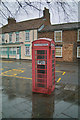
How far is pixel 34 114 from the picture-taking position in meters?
3.70

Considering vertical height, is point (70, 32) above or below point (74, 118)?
above

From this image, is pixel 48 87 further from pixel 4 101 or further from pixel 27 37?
pixel 27 37

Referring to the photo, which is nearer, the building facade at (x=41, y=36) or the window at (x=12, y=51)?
the building facade at (x=41, y=36)

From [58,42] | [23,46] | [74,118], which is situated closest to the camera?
[74,118]

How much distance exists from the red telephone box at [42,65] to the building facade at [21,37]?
59.8 feet

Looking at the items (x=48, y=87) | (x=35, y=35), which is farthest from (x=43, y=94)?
(x=35, y=35)

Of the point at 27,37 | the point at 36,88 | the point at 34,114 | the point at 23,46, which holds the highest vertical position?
the point at 27,37

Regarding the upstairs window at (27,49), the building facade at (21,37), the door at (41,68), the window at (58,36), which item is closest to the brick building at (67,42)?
the window at (58,36)

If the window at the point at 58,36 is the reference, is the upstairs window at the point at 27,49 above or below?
below

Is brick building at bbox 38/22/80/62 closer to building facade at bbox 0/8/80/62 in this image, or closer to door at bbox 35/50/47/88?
building facade at bbox 0/8/80/62

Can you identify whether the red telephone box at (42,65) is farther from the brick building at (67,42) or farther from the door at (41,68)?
the brick building at (67,42)

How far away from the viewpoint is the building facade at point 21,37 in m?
23.6

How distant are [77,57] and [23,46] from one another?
1178 cm

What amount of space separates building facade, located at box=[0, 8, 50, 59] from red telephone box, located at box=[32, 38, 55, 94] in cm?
1824
